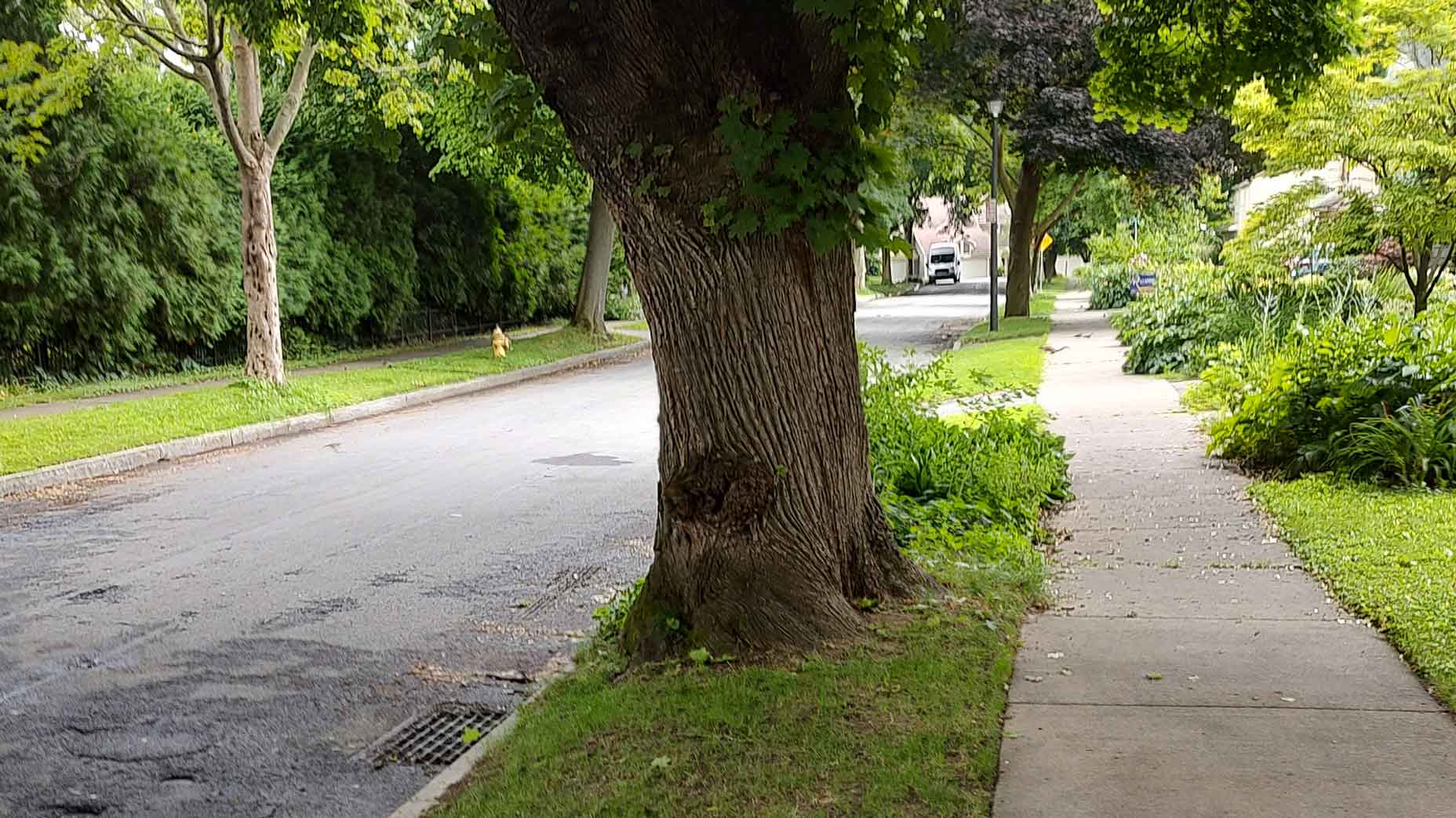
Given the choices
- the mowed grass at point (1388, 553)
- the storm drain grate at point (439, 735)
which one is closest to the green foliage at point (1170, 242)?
the mowed grass at point (1388, 553)

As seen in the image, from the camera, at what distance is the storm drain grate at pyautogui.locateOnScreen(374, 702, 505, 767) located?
5.03m

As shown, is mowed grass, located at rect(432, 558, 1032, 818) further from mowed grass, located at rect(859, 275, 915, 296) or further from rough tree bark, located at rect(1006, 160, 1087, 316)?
mowed grass, located at rect(859, 275, 915, 296)

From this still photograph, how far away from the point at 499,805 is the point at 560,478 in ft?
23.6

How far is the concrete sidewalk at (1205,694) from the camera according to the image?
4020 millimetres

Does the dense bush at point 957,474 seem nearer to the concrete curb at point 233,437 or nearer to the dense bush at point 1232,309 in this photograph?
the dense bush at point 1232,309

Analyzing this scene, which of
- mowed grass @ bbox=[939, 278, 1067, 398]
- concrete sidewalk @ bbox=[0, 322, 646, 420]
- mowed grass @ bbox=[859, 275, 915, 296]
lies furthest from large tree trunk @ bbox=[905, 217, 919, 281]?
concrete sidewalk @ bbox=[0, 322, 646, 420]

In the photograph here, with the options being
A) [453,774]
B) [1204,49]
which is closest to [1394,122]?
[1204,49]

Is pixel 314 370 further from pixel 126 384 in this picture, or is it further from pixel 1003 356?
pixel 1003 356


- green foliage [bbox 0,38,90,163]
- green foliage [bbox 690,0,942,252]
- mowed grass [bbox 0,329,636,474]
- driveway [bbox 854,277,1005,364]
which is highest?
green foliage [bbox 0,38,90,163]

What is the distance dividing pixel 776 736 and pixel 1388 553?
13.9 ft

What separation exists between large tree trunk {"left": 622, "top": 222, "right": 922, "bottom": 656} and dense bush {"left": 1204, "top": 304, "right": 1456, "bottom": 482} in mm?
5418

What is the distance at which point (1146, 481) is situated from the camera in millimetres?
9852

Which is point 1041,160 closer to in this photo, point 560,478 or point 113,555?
point 560,478

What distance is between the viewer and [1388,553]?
6.96 metres
